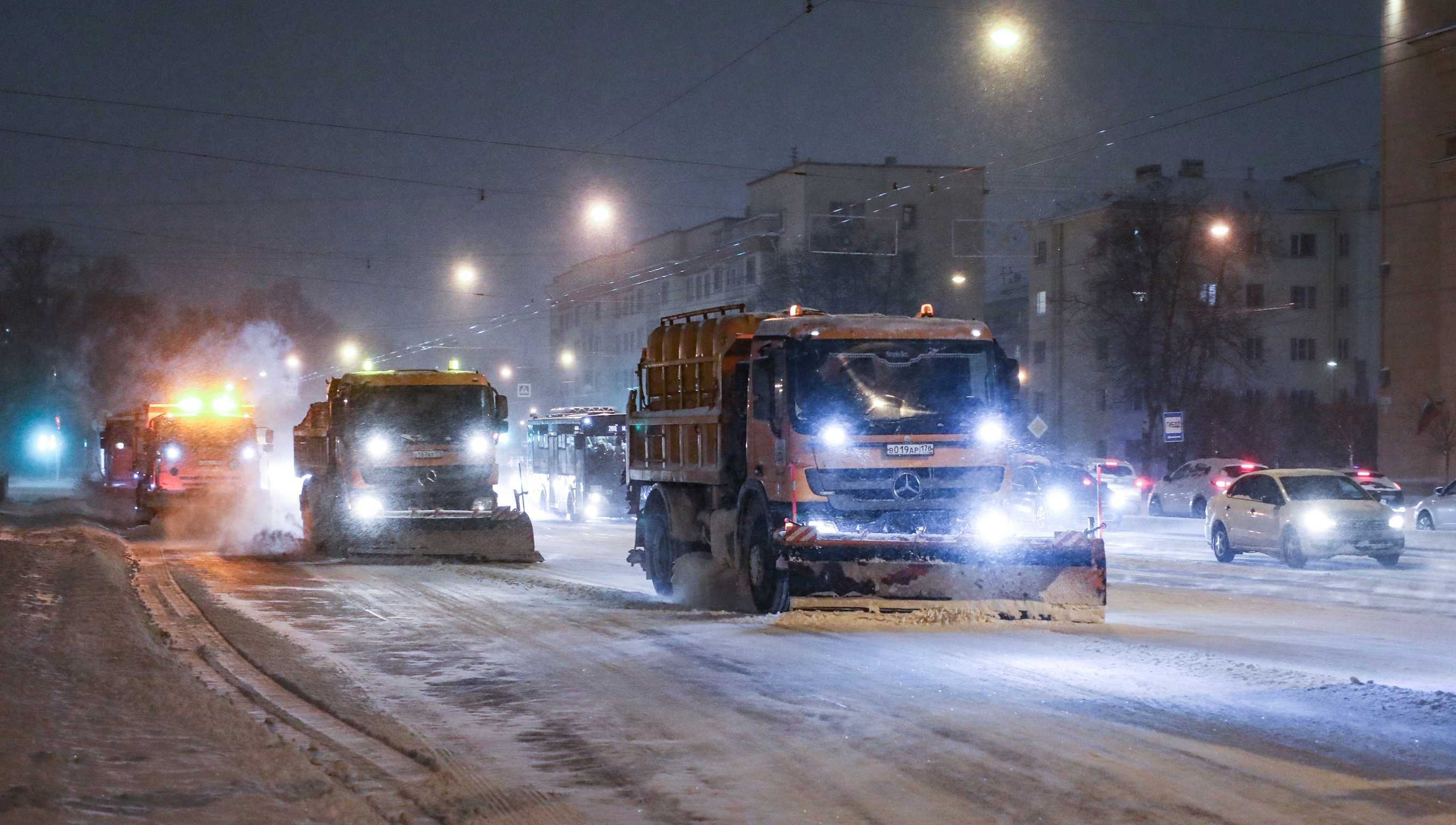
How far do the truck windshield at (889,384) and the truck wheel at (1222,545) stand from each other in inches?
461

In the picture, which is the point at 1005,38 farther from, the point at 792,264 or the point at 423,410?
the point at 792,264

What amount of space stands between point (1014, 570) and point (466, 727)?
639cm

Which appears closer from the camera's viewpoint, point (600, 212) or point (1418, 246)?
point (600, 212)

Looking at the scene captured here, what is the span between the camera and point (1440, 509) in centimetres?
3130

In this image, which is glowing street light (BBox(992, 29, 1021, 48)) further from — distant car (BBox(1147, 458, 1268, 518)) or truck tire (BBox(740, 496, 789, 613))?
distant car (BBox(1147, 458, 1268, 518))

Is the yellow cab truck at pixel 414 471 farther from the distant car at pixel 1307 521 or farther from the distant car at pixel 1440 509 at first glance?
the distant car at pixel 1440 509

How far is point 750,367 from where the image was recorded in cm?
1491

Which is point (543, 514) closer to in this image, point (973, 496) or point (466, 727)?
point (973, 496)

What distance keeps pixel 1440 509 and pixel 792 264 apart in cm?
3996

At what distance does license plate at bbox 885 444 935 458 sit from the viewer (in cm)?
1416

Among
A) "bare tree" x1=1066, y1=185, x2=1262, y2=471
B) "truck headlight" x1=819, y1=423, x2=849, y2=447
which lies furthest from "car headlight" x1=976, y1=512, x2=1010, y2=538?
"bare tree" x1=1066, y1=185, x2=1262, y2=471

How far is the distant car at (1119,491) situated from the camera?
39.1 meters

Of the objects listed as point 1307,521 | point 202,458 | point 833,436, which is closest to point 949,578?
point 833,436

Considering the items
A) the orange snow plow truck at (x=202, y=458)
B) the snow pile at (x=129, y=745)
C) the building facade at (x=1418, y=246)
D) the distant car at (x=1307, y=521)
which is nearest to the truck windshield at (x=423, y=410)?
the orange snow plow truck at (x=202, y=458)
